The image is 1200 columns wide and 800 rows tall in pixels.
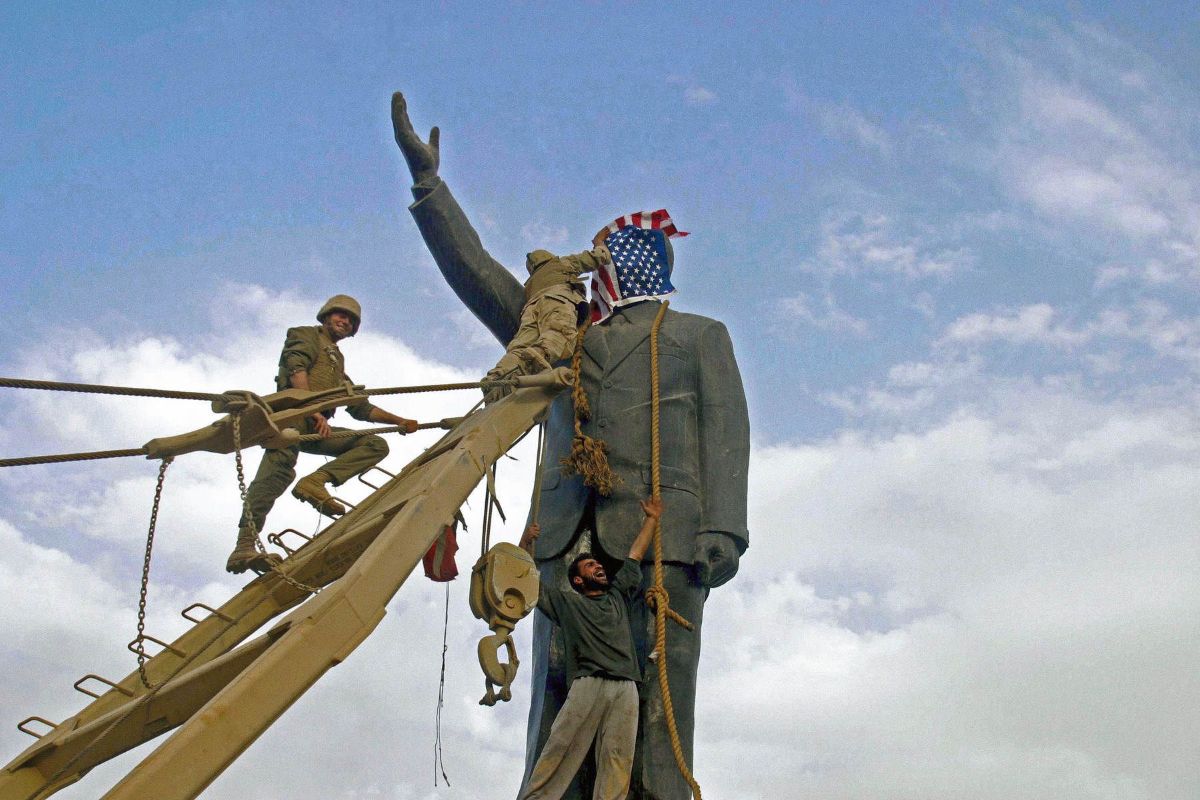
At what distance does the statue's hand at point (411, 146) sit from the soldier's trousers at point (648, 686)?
2.28 metres

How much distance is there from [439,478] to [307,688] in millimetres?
1301

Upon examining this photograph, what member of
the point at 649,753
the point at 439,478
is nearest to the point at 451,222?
the point at 439,478

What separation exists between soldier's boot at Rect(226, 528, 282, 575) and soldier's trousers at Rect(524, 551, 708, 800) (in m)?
1.42

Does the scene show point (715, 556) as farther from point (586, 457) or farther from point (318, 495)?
point (318, 495)

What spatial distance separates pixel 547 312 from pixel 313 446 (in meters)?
1.42

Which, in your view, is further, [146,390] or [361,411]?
[361,411]

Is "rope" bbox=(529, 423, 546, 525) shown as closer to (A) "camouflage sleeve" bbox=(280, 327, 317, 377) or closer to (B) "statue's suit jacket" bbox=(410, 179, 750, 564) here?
(B) "statue's suit jacket" bbox=(410, 179, 750, 564)

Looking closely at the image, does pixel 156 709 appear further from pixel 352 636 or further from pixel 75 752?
pixel 352 636

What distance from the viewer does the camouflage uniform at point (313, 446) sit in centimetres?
737

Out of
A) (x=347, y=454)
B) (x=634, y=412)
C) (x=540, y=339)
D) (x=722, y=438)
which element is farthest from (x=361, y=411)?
(x=722, y=438)

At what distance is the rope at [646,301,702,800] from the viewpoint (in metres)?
6.60

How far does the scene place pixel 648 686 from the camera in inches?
271

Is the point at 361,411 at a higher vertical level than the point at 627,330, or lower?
lower

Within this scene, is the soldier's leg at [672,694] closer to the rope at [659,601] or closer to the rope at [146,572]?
the rope at [659,601]
